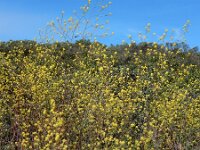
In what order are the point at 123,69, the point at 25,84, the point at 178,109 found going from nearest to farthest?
the point at 178,109
the point at 25,84
the point at 123,69

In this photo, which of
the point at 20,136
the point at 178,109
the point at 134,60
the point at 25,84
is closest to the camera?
the point at 20,136

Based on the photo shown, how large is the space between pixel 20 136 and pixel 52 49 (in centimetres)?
626

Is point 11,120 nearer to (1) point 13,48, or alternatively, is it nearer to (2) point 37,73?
(2) point 37,73

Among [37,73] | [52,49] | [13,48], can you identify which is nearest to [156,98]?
[37,73]

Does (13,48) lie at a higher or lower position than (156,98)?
higher

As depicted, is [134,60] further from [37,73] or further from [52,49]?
[37,73]

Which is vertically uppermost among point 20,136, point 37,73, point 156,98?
point 37,73

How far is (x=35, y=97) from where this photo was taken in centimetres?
1061

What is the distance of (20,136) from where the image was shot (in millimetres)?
9617

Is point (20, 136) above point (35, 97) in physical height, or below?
below

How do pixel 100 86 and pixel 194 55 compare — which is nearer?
pixel 100 86

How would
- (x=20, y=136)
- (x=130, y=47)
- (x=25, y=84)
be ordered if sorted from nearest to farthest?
(x=20, y=136)
(x=25, y=84)
(x=130, y=47)

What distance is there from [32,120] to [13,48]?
6300mm

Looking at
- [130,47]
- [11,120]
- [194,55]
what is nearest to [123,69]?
[130,47]
